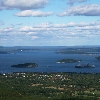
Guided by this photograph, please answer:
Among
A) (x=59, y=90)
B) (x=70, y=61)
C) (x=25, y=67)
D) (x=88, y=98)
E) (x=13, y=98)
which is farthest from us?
(x=70, y=61)

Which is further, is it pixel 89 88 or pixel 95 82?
pixel 95 82

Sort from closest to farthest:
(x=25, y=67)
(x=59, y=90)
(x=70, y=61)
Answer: (x=59, y=90), (x=25, y=67), (x=70, y=61)

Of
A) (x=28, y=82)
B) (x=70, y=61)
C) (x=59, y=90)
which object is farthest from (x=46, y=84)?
(x=70, y=61)

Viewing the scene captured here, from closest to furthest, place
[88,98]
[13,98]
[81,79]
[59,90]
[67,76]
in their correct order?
1. [13,98]
2. [88,98]
3. [59,90]
4. [81,79]
5. [67,76]

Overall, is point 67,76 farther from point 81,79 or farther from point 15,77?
point 15,77

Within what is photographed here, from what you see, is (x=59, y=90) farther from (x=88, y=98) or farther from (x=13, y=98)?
(x=13, y=98)

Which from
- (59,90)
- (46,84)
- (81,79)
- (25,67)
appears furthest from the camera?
(25,67)

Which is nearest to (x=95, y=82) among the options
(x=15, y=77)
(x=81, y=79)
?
(x=81, y=79)

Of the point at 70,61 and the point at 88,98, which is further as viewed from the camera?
the point at 70,61
